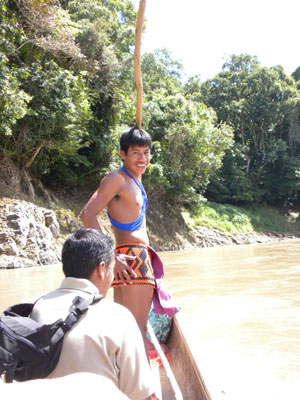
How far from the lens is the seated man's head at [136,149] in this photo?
2.62 meters

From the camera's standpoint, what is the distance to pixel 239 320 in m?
4.35

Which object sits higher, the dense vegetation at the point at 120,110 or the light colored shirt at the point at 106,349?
the dense vegetation at the point at 120,110

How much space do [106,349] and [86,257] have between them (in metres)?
0.38

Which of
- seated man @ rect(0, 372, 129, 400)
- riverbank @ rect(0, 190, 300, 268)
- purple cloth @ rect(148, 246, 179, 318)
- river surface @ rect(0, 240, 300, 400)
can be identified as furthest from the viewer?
riverbank @ rect(0, 190, 300, 268)

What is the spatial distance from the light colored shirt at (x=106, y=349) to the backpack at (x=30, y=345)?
0.09ft

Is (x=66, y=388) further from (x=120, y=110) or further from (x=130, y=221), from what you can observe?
(x=120, y=110)

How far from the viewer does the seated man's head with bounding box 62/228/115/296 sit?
1434mm

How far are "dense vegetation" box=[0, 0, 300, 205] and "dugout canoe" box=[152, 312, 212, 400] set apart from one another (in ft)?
27.6

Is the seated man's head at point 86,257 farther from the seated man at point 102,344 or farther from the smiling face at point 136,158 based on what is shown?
the smiling face at point 136,158

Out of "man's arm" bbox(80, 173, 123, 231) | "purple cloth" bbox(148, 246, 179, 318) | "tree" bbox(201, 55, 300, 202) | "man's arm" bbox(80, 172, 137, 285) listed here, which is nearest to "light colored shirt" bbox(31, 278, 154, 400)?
"man's arm" bbox(80, 172, 137, 285)

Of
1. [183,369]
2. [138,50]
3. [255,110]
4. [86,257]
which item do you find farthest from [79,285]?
[255,110]

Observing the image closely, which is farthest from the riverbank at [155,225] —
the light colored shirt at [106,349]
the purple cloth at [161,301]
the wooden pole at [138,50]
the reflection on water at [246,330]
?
the light colored shirt at [106,349]

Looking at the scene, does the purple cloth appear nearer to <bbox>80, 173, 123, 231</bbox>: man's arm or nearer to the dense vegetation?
<bbox>80, 173, 123, 231</bbox>: man's arm

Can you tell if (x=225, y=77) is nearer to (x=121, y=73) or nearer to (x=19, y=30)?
(x=121, y=73)
